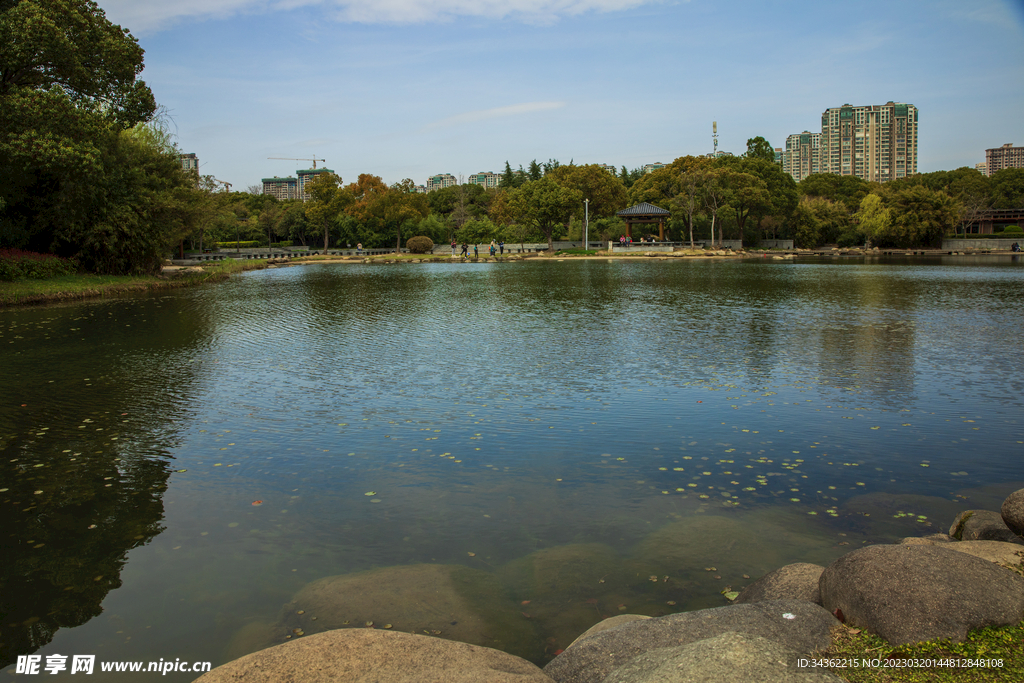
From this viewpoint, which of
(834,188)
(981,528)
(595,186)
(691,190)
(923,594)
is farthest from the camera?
(834,188)

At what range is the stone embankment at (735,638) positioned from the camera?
11.8ft

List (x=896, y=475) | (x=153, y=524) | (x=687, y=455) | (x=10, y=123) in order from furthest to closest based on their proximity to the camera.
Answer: (x=10, y=123) → (x=687, y=455) → (x=896, y=475) → (x=153, y=524)

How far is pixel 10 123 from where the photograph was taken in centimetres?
2534

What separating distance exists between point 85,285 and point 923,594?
35399 millimetres

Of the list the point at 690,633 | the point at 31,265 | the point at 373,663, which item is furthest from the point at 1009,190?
the point at 373,663

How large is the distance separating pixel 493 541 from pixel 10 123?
96.2 ft

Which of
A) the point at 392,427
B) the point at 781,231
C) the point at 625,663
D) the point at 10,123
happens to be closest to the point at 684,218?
the point at 781,231

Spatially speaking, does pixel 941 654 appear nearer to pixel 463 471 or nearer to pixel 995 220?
pixel 463 471

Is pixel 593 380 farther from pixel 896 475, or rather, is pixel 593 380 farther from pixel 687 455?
pixel 896 475

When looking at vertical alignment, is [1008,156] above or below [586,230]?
above

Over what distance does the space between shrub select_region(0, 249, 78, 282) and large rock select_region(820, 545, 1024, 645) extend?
114 ft

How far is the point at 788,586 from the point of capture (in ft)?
16.0

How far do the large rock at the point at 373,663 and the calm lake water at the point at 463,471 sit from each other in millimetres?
932

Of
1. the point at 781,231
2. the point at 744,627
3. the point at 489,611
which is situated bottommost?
the point at 489,611
